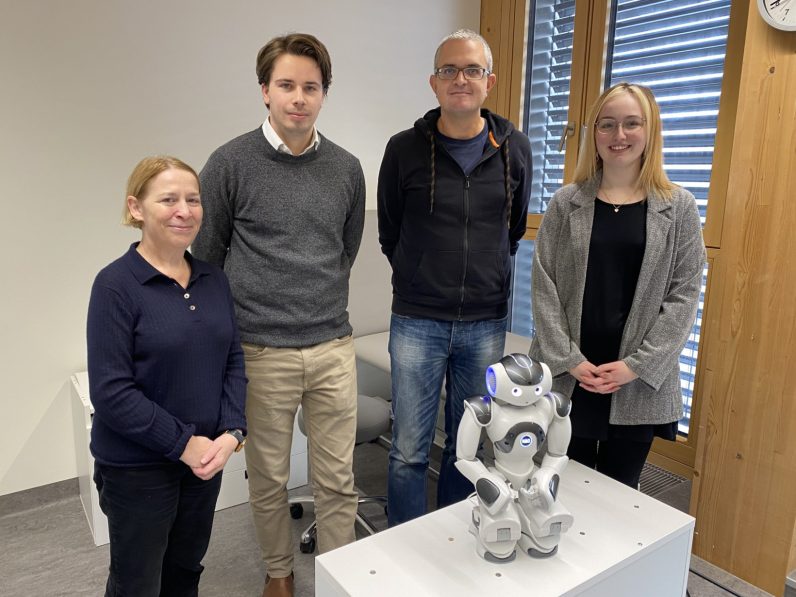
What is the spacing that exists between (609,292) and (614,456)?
0.50m

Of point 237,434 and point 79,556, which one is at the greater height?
point 237,434

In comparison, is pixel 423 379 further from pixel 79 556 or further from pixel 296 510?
pixel 79 556

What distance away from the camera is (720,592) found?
212cm

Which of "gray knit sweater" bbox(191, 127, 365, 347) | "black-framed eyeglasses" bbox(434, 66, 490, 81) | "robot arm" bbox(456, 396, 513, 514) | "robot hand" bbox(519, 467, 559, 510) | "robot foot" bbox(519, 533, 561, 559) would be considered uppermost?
"black-framed eyeglasses" bbox(434, 66, 490, 81)

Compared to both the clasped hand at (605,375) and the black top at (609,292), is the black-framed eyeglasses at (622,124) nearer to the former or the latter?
the black top at (609,292)

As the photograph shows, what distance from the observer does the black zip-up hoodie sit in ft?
6.04

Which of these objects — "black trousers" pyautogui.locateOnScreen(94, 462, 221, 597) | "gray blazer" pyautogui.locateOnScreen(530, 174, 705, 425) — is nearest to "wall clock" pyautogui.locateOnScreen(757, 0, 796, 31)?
"gray blazer" pyautogui.locateOnScreen(530, 174, 705, 425)

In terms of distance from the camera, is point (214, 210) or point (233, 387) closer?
point (233, 387)

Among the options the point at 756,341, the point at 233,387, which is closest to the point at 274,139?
the point at 233,387

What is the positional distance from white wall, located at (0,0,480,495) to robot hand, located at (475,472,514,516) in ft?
6.35

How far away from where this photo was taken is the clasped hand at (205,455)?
1.41 meters

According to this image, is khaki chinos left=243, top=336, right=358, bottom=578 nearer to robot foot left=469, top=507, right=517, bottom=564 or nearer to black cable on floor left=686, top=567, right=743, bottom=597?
robot foot left=469, top=507, right=517, bottom=564

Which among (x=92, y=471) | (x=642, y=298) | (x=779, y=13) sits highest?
(x=779, y=13)

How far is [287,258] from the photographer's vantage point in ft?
5.49
